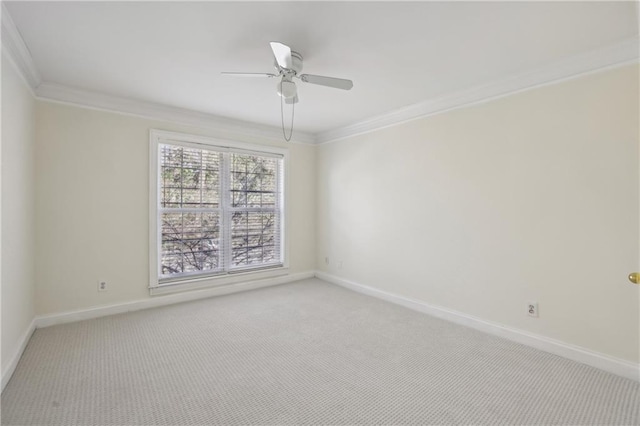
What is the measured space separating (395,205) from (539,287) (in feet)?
5.56

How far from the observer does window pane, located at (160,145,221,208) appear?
377 cm

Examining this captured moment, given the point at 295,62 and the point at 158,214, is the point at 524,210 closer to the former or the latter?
the point at 295,62

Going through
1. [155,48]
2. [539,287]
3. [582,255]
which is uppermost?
[155,48]

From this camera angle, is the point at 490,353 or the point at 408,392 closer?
the point at 408,392

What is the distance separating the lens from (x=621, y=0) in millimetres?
1740

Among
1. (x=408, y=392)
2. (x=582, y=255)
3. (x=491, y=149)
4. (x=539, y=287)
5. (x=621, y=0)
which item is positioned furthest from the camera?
(x=491, y=149)

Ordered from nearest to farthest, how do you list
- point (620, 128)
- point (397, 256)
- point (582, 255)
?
1. point (620, 128)
2. point (582, 255)
3. point (397, 256)

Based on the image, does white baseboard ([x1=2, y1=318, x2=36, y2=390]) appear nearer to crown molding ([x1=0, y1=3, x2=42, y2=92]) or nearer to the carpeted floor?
the carpeted floor

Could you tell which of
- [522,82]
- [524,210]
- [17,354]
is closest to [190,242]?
[17,354]

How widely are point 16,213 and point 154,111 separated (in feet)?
5.71

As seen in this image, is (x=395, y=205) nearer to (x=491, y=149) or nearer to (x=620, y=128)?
(x=491, y=149)

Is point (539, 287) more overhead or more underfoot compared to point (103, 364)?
more overhead

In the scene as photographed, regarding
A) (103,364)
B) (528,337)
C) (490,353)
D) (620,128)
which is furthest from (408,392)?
(620,128)

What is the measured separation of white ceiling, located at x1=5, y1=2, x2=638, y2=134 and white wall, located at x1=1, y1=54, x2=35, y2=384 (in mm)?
397
